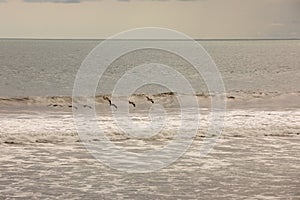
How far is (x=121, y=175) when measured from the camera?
1157 cm

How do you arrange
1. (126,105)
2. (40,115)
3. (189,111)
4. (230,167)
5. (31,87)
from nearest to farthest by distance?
(230,167), (40,115), (189,111), (126,105), (31,87)

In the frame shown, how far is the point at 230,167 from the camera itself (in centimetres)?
1244

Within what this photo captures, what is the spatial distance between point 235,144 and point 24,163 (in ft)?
18.3

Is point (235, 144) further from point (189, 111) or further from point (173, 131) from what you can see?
point (189, 111)

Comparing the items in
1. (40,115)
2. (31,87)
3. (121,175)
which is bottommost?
(121,175)

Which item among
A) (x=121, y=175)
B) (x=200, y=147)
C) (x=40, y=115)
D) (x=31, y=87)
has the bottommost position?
(x=121, y=175)

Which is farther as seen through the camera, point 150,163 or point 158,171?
point 150,163

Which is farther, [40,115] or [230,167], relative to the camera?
[40,115]

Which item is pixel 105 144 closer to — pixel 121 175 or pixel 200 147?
pixel 200 147

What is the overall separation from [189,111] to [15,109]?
659 centimetres

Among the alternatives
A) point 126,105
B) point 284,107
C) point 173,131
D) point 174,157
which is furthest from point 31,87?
point 174,157

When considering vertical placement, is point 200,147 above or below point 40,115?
below

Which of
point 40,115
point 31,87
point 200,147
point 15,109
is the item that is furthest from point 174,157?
point 31,87

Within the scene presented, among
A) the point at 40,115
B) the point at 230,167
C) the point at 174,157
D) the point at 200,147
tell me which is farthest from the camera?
the point at 40,115
